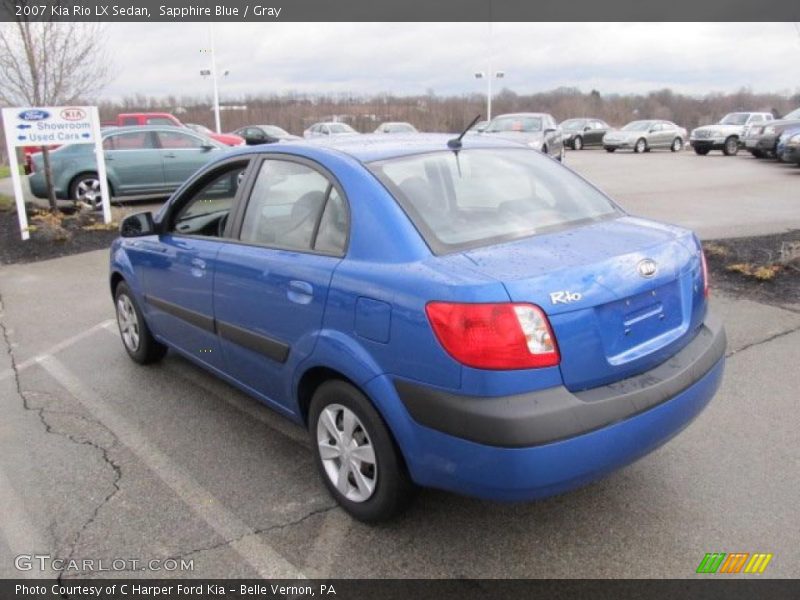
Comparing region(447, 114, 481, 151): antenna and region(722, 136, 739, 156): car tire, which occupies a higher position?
region(447, 114, 481, 151): antenna

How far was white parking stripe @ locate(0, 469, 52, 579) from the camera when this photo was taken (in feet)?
9.04

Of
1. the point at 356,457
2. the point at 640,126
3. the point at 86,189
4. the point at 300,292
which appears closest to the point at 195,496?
the point at 356,457

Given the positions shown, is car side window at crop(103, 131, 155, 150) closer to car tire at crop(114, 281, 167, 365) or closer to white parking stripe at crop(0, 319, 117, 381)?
white parking stripe at crop(0, 319, 117, 381)

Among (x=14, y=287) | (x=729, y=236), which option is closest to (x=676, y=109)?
(x=729, y=236)

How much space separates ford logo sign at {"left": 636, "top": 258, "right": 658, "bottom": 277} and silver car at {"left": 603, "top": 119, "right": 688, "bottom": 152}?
27.9 metres

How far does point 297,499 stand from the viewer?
3.20m

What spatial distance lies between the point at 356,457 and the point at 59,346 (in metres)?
3.85

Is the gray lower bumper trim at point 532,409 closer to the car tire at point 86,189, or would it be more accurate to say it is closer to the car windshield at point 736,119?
the car tire at point 86,189

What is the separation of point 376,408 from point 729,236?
7.57 meters

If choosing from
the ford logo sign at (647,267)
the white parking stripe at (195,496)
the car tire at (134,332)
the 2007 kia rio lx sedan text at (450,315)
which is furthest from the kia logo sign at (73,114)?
the ford logo sign at (647,267)

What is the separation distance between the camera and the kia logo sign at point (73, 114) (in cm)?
1021

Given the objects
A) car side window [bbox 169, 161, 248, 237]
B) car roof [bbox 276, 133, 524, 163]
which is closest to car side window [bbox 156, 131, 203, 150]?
car side window [bbox 169, 161, 248, 237]

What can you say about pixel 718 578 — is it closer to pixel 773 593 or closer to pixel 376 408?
pixel 773 593
